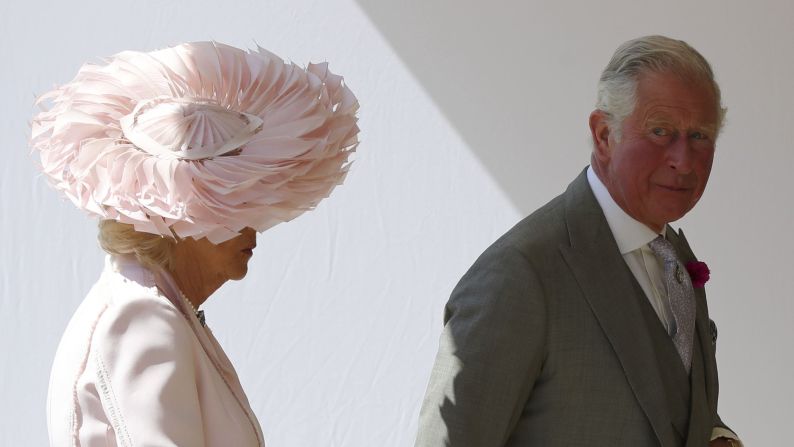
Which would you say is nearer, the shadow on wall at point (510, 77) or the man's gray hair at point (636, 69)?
the man's gray hair at point (636, 69)

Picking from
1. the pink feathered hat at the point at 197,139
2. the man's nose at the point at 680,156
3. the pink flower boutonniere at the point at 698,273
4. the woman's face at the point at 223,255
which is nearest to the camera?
the pink feathered hat at the point at 197,139

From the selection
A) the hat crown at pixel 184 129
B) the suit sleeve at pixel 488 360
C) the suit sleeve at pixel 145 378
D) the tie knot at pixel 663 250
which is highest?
the hat crown at pixel 184 129

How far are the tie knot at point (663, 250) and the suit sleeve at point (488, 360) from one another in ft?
1.19

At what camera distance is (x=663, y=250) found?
2.24 metres

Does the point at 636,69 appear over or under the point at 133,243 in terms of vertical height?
under

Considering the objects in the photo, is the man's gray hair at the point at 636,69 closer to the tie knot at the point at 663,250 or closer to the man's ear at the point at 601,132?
the man's ear at the point at 601,132

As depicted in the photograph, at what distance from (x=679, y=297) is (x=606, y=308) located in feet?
0.79

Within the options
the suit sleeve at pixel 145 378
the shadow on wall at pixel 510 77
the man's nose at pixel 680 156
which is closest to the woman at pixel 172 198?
the suit sleeve at pixel 145 378

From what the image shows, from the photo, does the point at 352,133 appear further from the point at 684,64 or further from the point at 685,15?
the point at 685,15

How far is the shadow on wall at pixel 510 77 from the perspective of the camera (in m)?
3.62

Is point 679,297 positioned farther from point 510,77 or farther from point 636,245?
point 510,77

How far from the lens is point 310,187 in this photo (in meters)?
1.83

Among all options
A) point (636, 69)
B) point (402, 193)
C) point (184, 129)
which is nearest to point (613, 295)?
point (636, 69)

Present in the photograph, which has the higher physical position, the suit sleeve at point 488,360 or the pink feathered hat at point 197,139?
the pink feathered hat at point 197,139
